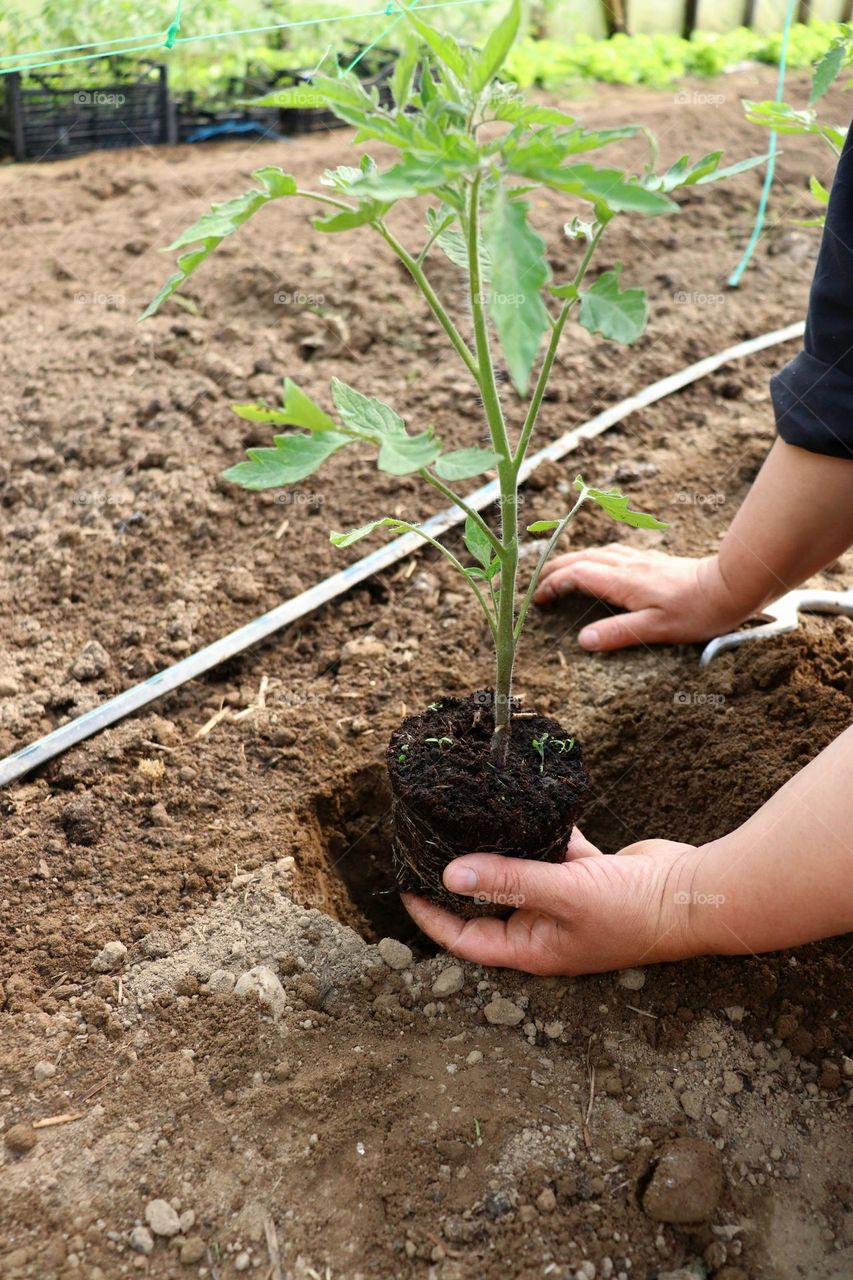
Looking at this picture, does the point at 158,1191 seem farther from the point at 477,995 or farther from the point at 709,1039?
the point at 709,1039

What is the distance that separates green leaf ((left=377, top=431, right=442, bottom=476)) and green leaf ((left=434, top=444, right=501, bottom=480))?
0.10 feet

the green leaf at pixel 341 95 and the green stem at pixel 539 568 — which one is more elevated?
the green leaf at pixel 341 95

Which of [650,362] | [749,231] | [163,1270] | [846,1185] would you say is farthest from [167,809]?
[749,231]

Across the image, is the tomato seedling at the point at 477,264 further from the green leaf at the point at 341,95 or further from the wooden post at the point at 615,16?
the wooden post at the point at 615,16

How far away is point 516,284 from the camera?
38.3 inches

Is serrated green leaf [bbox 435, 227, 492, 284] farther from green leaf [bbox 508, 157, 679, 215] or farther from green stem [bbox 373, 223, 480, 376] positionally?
green leaf [bbox 508, 157, 679, 215]

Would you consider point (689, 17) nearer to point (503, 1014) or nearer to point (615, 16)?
point (615, 16)

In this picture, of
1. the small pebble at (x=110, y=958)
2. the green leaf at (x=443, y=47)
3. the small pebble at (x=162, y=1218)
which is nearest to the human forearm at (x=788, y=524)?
the green leaf at (x=443, y=47)

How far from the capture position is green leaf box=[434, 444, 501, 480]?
1191 millimetres

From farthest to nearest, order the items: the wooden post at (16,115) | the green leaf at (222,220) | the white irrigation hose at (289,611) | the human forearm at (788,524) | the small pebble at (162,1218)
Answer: the wooden post at (16,115)
the white irrigation hose at (289,611)
the human forearm at (788,524)
the small pebble at (162,1218)
the green leaf at (222,220)

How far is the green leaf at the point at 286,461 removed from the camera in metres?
1.19

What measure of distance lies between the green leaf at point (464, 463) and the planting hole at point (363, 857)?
37.4 inches

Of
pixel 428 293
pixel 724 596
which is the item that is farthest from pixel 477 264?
pixel 724 596

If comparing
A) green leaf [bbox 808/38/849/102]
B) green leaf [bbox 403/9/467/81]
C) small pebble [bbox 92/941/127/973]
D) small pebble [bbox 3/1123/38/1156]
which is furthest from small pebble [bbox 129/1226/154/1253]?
green leaf [bbox 808/38/849/102]
